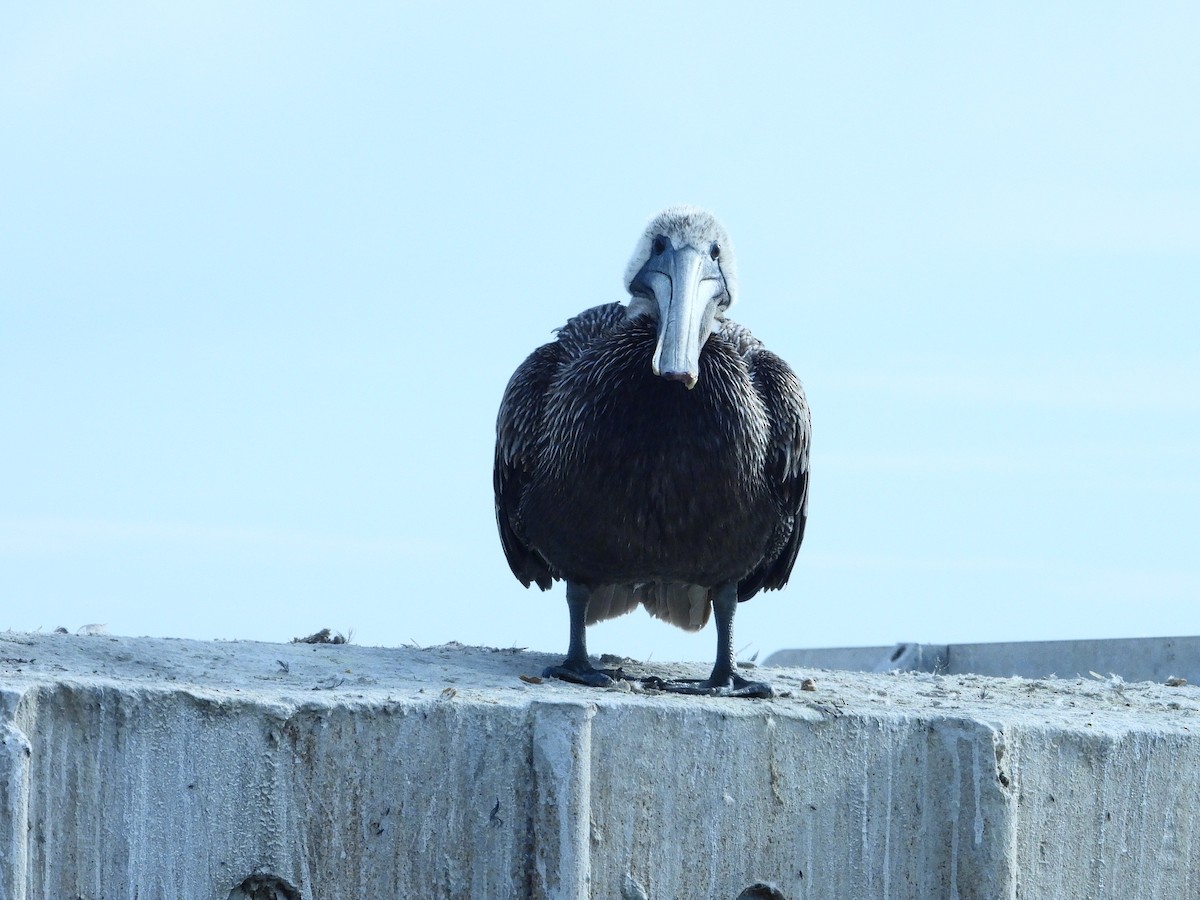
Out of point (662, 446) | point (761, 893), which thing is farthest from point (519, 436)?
point (761, 893)

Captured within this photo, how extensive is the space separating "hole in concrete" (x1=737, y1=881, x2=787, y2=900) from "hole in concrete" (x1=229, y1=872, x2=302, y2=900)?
1.51 metres

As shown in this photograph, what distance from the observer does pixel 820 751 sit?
4.99 metres

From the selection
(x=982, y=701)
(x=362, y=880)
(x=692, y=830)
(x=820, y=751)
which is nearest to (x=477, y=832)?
(x=362, y=880)

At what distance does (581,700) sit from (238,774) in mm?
1069

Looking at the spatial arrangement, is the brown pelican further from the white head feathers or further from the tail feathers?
the tail feathers

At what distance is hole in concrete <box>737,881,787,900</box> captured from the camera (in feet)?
15.9

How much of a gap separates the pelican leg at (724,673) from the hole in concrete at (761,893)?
0.78 meters

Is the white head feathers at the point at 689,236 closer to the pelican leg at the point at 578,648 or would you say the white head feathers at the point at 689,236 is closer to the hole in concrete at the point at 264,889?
the pelican leg at the point at 578,648

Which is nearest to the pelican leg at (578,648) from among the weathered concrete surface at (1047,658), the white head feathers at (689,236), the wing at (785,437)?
the wing at (785,437)

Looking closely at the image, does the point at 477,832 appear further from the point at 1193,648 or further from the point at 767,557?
the point at 1193,648

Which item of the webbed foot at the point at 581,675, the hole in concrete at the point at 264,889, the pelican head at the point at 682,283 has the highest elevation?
the pelican head at the point at 682,283

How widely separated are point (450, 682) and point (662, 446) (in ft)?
3.89

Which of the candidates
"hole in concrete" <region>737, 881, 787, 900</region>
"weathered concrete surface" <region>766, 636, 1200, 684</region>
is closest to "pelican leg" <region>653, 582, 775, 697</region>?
"hole in concrete" <region>737, 881, 787, 900</region>

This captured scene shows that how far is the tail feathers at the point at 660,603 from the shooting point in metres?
6.28
